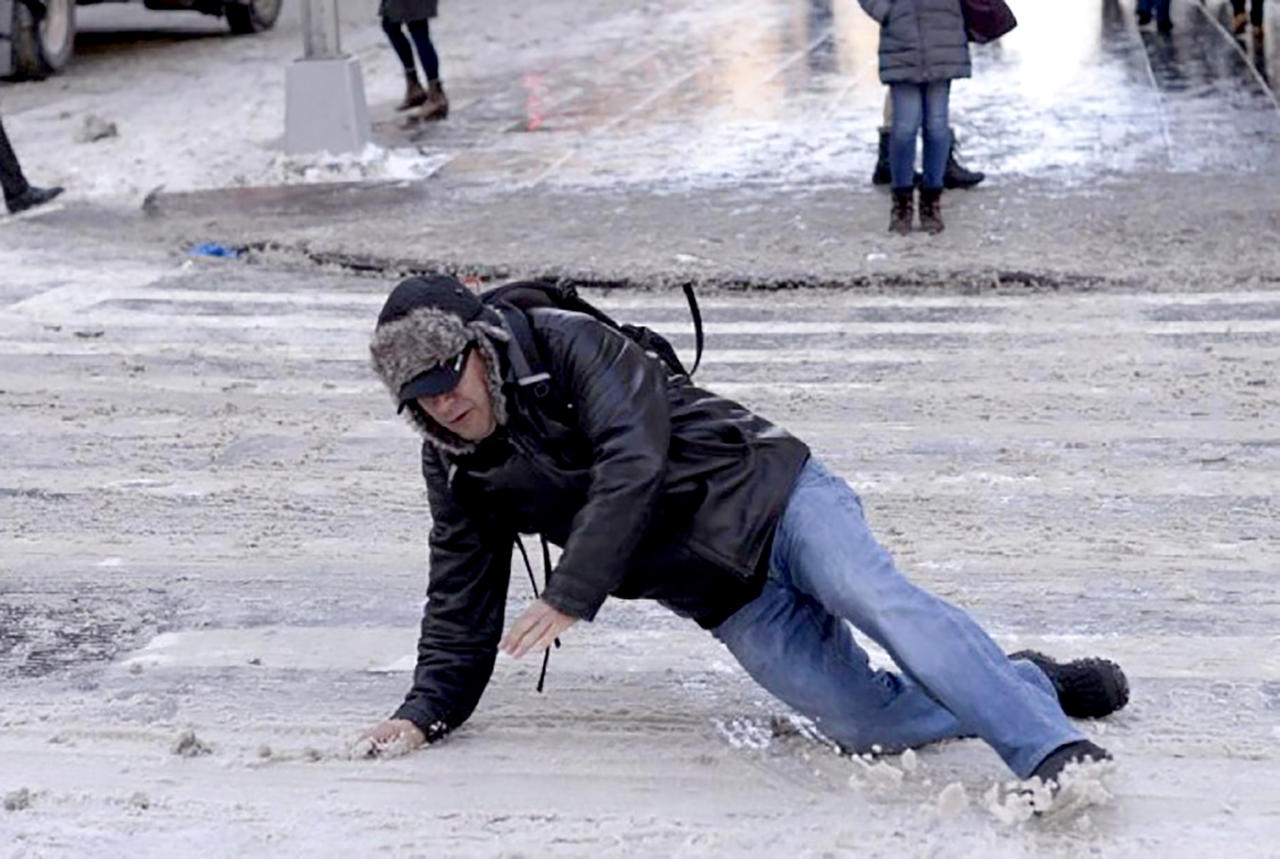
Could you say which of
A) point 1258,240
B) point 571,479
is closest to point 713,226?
point 1258,240

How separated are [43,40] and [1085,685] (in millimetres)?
15744

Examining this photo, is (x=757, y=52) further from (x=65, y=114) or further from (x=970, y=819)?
(x=970, y=819)

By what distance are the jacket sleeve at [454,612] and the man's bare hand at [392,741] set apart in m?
0.02

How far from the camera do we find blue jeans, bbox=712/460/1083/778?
4270 millimetres

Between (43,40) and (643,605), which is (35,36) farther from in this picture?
(643,605)

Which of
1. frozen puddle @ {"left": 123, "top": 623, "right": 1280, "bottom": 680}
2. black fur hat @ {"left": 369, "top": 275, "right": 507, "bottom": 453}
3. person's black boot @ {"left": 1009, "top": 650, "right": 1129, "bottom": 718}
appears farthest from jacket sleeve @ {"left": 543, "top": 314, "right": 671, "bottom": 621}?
frozen puddle @ {"left": 123, "top": 623, "right": 1280, "bottom": 680}

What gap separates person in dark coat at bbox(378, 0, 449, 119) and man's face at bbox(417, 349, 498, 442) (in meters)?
11.4

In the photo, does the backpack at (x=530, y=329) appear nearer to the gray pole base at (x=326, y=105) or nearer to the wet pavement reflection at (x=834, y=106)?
the wet pavement reflection at (x=834, y=106)

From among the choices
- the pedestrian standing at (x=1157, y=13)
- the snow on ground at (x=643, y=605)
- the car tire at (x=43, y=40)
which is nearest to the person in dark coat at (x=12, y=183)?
Answer: the snow on ground at (x=643, y=605)

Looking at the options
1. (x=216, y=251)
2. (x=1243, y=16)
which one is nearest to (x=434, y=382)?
(x=216, y=251)

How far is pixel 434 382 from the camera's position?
4.14m

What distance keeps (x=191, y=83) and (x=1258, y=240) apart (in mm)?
10611

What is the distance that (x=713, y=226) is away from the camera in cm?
1141

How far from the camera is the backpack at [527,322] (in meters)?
4.25
